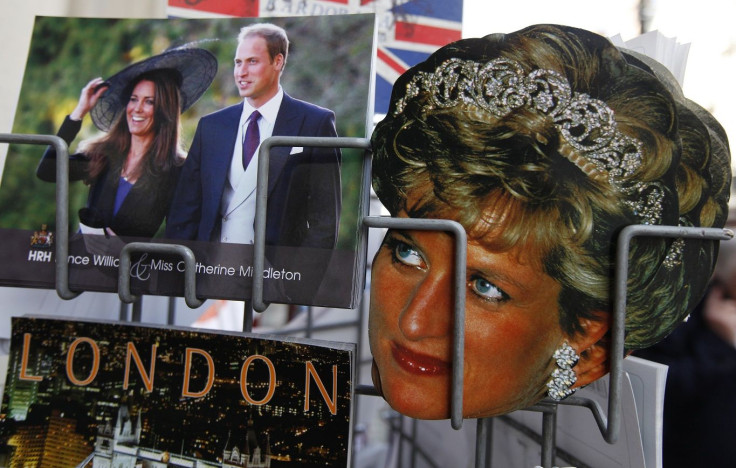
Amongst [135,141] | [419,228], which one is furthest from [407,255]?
[135,141]

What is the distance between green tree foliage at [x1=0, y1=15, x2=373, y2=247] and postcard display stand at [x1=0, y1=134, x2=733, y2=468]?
0.05 feet

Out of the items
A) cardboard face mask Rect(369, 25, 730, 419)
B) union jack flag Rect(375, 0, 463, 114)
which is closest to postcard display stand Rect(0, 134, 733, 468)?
cardboard face mask Rect(369, 25, 730, 419)

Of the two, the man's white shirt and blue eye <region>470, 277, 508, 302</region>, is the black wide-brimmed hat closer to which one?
the man's white shirt

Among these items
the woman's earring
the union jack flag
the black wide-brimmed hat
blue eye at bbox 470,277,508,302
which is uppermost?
the union jack flag

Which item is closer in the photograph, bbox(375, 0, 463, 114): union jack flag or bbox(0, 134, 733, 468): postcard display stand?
bbox(0, 134, 733, 468): postcard display stand

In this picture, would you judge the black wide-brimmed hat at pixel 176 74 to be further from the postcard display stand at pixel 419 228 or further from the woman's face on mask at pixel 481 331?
the woman's face on mask at pixel 481 331

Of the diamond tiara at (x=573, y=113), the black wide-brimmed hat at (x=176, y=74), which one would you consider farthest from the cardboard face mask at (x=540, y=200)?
the black wide-brimmed hat at (x=176, y=74)

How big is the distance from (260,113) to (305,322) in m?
0.34

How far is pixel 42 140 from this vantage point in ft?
1.11

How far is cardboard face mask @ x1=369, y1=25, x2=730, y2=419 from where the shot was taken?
28 cm

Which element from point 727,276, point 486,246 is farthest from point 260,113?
point 727,276

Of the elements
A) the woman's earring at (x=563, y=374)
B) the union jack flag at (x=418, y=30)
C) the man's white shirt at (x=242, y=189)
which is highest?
the union jack flag at (x=418, y=30)

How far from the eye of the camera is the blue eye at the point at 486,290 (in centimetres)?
30

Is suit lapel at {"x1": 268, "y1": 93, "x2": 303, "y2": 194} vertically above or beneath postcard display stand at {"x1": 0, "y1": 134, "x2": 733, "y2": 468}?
above
